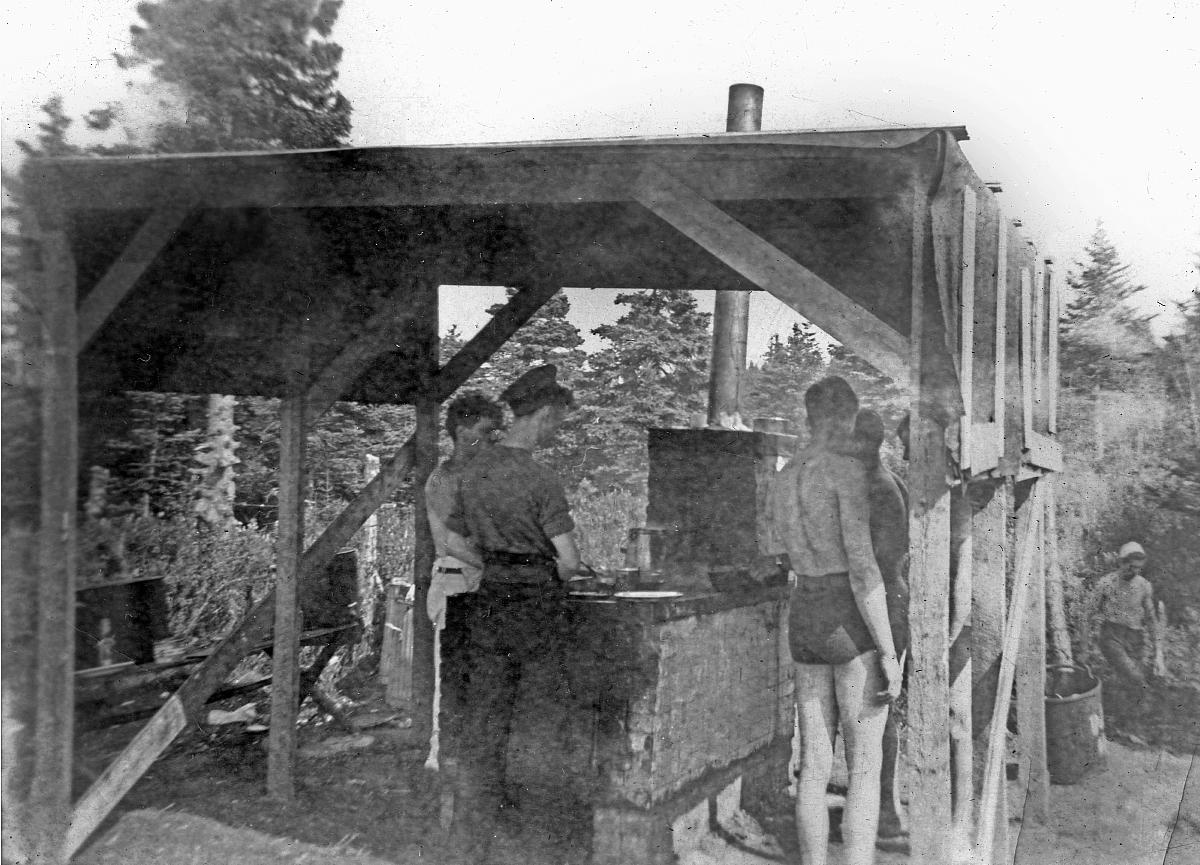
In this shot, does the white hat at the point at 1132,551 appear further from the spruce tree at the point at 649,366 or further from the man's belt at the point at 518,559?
the spruce tree at the point at 649,366

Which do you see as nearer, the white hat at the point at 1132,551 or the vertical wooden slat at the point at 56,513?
the vertical wooden slat at the point at 56,513

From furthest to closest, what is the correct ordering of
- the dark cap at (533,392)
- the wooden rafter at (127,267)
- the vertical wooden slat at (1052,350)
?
the vertical wooden slat at (1052,350) < the dark cap at (533,392) < the wooden rafter at (127,267)

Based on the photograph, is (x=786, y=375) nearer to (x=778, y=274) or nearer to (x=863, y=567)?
(x=863, y=567)

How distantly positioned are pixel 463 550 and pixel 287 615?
113 cm

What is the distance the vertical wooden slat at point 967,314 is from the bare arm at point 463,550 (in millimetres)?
3083

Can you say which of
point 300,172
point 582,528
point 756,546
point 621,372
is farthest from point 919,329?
point 621,372

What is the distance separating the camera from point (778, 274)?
12.9 ft

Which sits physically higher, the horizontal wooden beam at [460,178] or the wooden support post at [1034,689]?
the horizontal wooden beam at [460,178]

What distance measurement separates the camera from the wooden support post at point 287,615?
19.2 feet

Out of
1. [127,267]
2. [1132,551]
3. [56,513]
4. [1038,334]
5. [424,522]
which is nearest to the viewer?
[56,513]

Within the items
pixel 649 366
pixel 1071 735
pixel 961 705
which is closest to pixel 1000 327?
pixel 961 705

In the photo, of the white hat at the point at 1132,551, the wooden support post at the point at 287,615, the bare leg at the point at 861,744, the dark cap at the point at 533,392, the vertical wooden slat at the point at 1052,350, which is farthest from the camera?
the white hat at the point at 1132,551

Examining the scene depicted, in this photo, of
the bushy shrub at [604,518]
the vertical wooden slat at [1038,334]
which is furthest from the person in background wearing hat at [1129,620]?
the bushy shrub at [604,518]

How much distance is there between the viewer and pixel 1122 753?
290 inches
